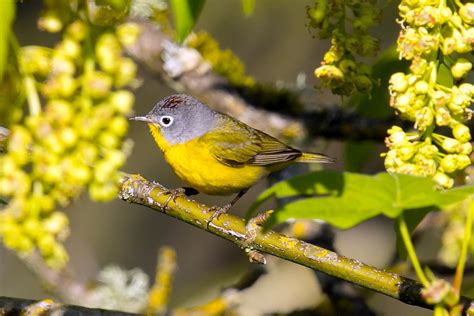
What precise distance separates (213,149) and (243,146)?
134mm

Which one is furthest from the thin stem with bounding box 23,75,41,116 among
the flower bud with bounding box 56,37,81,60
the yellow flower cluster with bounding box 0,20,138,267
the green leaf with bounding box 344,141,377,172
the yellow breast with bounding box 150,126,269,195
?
the yellow breast with bounding box 150,126,269,195

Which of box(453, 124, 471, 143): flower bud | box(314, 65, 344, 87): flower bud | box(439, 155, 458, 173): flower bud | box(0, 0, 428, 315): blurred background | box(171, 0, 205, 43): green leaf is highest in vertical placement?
box(0, 0, 428, 315): blurred background

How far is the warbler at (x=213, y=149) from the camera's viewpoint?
11.0 feet

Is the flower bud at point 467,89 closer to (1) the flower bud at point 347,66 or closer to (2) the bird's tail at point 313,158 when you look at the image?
(1) the flower bud at point 347,66

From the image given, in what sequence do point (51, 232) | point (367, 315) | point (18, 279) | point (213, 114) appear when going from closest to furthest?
point (51, 232)
point (367, 315)
point (213, 114)
point (18, 279)

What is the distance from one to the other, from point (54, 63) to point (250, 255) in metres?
0.73

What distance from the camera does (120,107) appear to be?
80.9 inches

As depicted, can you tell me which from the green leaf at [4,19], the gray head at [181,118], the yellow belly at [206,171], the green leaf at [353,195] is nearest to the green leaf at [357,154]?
the yellow belly at [206,171]

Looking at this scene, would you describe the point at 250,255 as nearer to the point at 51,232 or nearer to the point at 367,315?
the point at 51,232

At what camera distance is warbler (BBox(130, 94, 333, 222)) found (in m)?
3.35

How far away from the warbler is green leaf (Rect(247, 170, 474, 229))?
6.62ft

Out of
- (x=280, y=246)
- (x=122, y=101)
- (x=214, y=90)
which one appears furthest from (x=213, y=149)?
(x=280, y=246)

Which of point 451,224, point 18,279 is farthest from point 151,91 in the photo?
point 451,224

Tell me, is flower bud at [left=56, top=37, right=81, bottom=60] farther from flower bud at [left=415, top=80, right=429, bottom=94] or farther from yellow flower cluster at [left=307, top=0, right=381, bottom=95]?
flower bud at [left=415, top=80, right=429, bottom=94]
